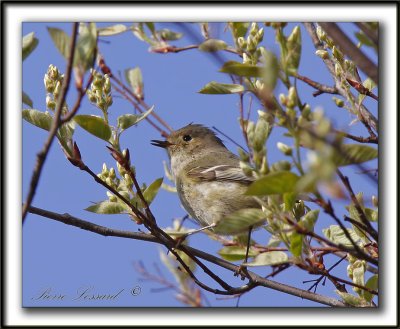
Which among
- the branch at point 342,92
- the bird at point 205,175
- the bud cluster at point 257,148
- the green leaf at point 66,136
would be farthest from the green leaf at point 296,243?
the bird at point 205,175

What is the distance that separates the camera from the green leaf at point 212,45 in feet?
5.21

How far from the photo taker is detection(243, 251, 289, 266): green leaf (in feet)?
5.30

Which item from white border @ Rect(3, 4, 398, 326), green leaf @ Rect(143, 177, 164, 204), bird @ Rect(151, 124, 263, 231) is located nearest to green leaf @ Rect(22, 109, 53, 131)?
white border @ Rect(3, 4, 398, 326)

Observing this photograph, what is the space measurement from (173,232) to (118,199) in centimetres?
22

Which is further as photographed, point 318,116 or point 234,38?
point 234,38

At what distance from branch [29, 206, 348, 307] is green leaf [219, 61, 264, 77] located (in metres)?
0.71

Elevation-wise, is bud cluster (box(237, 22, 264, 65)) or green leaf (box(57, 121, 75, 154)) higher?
bud cluster (box(237, 22, 264, 65))

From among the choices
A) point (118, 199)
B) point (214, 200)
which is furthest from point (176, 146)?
point (118, 199)

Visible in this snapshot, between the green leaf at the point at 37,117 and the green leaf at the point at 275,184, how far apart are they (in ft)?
2.53

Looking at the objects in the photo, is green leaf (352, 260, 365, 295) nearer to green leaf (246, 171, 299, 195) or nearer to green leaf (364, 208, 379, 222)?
green leaf (364, 208, 379, 222)

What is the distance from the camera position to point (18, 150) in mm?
1765

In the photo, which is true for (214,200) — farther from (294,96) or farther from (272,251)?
(294,96)

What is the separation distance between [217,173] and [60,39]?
2021mm

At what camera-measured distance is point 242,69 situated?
1419 mm
